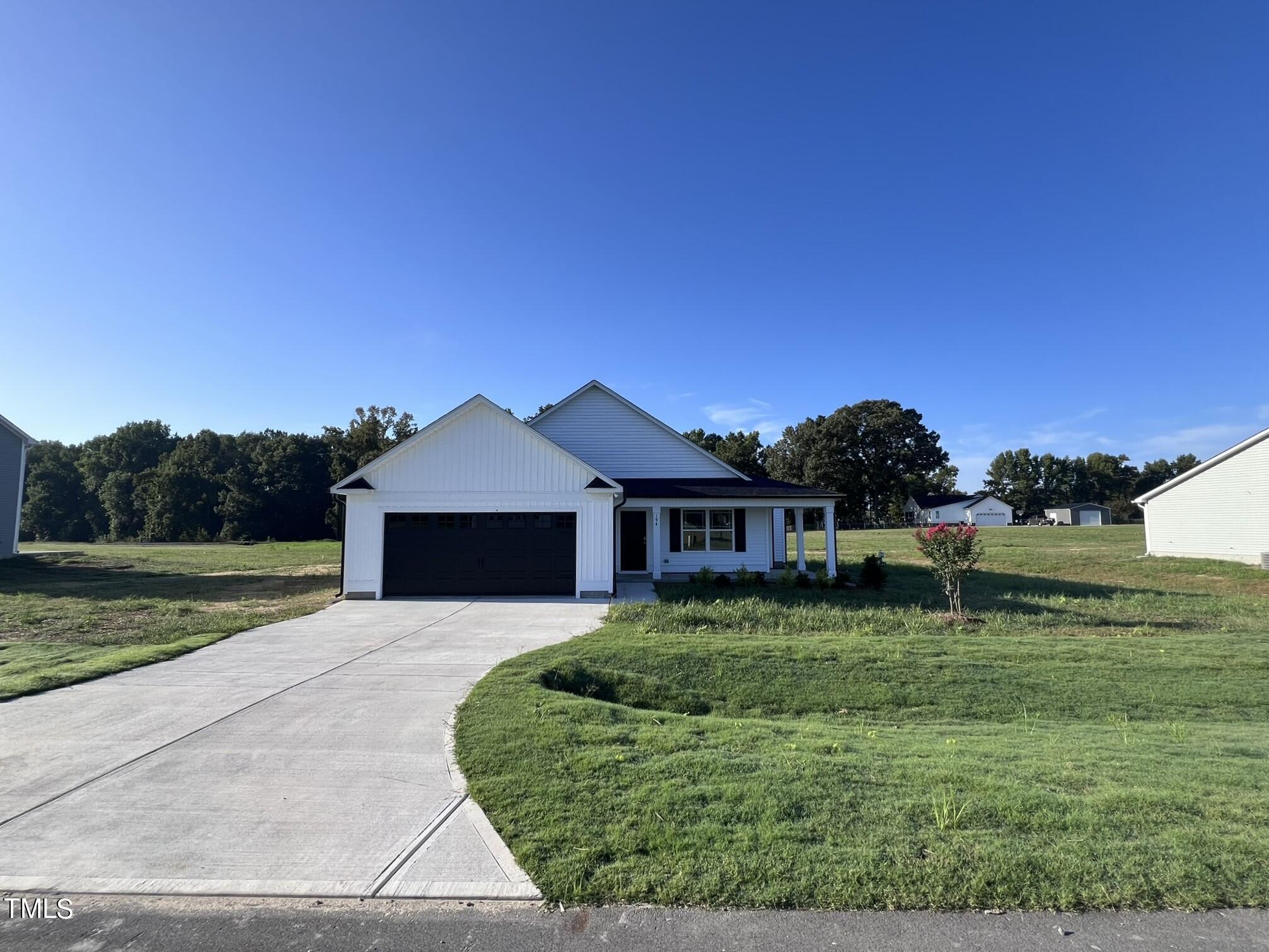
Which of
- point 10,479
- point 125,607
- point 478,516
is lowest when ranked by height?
point 125,607

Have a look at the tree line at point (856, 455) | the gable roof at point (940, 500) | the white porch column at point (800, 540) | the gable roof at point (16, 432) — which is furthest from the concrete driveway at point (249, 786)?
the gable roof at point (940, 500)

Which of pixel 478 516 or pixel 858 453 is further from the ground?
pixel 858 453

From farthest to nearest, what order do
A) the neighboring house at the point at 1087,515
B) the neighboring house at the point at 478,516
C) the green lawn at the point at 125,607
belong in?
1. the neighboring house at the point at 1087,515
2. the neighboring house at the point at 478,516
3. the green lawn at the point at 125,607

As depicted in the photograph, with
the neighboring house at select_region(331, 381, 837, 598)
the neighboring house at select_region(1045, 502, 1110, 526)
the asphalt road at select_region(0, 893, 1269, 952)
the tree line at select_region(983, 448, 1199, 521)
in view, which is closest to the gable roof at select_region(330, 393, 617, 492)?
the neighboring house at select_region(331, 381, 837, 598)

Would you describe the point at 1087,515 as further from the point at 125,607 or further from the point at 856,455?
the point at 125,607

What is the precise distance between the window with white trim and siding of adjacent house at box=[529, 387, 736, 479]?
251 centimetres

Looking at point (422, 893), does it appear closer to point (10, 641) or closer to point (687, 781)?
point (687, 781)

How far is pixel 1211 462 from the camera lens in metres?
28.1

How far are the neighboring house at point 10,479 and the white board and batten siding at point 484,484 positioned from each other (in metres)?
21.0

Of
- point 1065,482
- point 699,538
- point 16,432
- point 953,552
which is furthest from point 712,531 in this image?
point 1065,482

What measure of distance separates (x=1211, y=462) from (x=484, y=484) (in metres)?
31.5

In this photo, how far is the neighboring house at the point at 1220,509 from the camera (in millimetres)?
26094

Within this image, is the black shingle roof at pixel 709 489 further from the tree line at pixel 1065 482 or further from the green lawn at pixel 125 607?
the tree line at pixel 1065 482

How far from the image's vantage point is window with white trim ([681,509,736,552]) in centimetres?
2020
